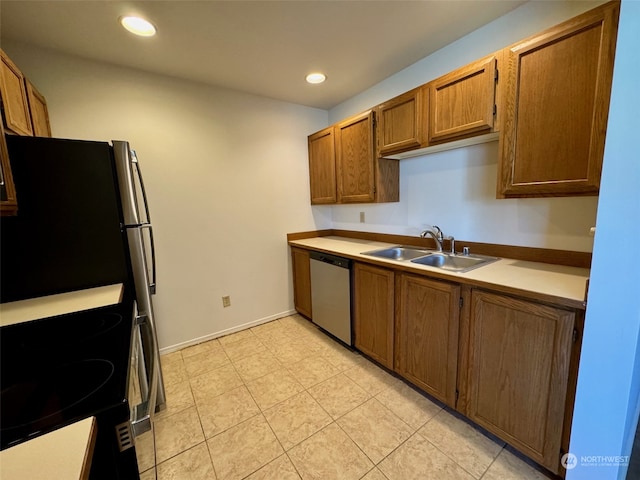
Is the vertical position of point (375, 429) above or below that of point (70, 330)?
below

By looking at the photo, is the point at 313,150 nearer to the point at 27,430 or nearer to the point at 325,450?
the point at 325,450

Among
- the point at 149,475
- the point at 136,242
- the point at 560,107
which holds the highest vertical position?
the point at 560,107

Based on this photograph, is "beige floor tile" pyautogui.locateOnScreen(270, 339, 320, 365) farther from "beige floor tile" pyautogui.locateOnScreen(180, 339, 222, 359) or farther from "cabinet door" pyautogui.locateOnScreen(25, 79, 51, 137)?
"cabinet door" pyautogui.locateOnScreen(25, 79, 51, 137)

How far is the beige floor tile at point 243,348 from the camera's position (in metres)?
2.42

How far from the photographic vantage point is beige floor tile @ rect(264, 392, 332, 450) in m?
1.56

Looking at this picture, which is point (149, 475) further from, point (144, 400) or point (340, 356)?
point (340, 356)

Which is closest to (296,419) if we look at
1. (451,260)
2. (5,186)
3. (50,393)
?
(50,393)

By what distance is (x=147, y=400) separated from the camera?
3.65ft

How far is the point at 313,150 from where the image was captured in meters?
3.03

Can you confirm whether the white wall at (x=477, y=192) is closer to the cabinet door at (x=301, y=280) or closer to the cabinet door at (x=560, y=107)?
the cabinet door at (x=560, y=107)

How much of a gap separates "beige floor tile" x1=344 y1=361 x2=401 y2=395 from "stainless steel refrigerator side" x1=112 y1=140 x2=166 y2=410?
136 cm

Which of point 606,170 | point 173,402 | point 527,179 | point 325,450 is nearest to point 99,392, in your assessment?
point 325,450

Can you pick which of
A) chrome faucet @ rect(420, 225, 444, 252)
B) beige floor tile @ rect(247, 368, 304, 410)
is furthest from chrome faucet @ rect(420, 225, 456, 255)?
beige floor tile @ rect(247, 368, 304, 410)

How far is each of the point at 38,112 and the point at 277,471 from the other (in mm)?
2582
